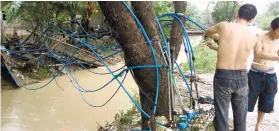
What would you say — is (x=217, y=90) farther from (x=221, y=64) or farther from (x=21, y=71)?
(x=21, y=71)

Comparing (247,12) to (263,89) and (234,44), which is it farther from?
(263,89)

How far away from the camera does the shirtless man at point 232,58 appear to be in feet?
6.88

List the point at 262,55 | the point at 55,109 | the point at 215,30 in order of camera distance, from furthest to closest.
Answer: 1. the point at 55,109
2. the point at 262,55
3. the point at 215,30

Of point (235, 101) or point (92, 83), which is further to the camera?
point (92, 83)

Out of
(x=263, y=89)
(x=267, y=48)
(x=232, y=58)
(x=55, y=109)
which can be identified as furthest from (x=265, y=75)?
(x=55, y=109)

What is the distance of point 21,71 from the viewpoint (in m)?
7.43

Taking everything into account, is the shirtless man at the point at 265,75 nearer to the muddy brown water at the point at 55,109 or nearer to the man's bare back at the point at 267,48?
the man's bare back at the point at 267,48

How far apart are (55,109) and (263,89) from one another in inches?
165

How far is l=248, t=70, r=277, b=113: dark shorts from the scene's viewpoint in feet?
9.51

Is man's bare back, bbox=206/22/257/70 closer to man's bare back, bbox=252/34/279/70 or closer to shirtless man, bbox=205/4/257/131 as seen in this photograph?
shirtless man, bbox=205/4/257/131

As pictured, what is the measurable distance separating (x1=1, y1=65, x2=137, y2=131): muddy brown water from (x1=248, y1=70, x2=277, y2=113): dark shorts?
2539mm

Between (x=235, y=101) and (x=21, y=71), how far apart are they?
638cm

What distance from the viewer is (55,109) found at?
19.3 ft

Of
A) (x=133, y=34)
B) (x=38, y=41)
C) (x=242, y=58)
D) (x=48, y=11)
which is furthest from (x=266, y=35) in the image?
(x=48, y=11)
